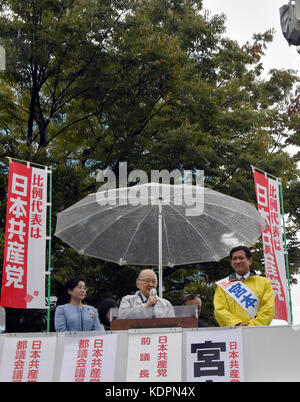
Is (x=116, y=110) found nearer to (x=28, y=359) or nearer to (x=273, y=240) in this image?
(x=273, y=240)

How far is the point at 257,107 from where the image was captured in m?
17.1

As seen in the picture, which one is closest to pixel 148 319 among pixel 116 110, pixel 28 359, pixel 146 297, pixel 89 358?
pixel 89 358

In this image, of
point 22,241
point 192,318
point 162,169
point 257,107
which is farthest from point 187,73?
point 192,318

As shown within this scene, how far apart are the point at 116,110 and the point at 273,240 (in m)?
4.91

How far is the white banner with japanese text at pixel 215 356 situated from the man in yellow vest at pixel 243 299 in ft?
1.84

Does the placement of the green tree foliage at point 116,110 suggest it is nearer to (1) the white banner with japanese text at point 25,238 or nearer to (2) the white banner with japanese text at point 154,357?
(1) the white banner with japanese text at point 25,238

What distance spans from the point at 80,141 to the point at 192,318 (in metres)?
9.78

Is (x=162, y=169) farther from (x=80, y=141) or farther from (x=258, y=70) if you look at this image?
(x=258, y=70)

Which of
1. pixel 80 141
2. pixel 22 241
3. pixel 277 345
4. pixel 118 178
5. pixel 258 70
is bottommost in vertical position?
pixel 277 345

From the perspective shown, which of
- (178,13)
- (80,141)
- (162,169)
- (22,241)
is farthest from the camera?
(178,13)

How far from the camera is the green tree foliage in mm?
12039

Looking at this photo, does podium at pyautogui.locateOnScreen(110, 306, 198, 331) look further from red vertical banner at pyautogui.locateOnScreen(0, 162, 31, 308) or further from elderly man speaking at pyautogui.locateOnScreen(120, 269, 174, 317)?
red vertical banner at pyautogui.locateOnScreen(0, 162, 31, 308)

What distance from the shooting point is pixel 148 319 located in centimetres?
496
